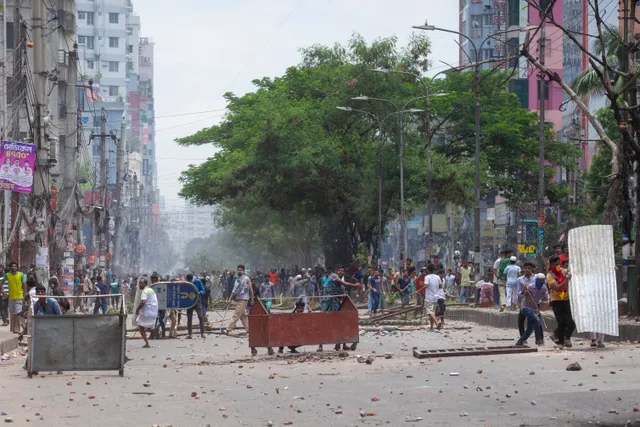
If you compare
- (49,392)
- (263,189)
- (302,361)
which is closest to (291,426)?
(49,392)

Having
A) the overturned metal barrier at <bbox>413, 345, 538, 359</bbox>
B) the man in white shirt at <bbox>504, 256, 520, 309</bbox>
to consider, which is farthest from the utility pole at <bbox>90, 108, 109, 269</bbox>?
the overturned metal barrier at <bbox>413, 345, 538, 359</bbox>

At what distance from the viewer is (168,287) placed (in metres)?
26.5

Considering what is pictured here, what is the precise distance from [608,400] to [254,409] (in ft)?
11.7

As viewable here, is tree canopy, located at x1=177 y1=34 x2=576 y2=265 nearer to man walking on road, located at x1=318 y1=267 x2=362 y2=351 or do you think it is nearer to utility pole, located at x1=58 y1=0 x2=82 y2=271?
utility pole, located at x1=58 y1=0 x2=82 y2=271

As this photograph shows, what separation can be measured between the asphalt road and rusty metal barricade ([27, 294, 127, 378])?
26 centimetres

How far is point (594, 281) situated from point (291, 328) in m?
4.99

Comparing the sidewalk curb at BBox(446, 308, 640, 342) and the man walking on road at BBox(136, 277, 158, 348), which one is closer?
the sidewalk curb at BBox(446, 308, 640, 342)

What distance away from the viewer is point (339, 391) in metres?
13.5

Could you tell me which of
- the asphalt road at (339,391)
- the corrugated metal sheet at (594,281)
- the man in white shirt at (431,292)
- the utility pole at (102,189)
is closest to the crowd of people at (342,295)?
the man in white shirt at (431,292)

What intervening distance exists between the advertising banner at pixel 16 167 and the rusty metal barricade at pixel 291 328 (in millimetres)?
11249

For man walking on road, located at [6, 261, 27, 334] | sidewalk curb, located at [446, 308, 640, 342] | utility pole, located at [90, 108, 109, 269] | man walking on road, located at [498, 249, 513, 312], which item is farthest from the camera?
utility pole, located at [90, 108, 109, 269]

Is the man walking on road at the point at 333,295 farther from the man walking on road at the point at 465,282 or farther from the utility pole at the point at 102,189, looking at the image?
the utility pole at the point at 102,189

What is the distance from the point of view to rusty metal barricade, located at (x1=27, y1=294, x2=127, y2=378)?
1587cm

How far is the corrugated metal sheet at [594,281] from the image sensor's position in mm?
18781
